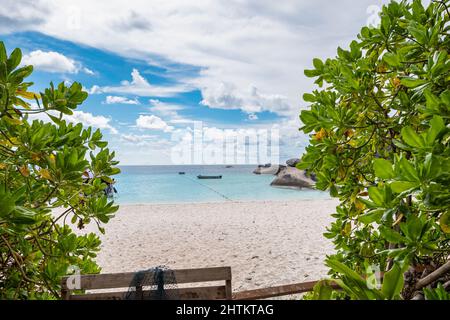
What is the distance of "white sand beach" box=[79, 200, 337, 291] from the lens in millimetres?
5148

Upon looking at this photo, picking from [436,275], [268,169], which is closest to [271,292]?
[436,275]

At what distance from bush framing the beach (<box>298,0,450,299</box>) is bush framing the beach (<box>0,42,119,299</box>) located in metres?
0.88

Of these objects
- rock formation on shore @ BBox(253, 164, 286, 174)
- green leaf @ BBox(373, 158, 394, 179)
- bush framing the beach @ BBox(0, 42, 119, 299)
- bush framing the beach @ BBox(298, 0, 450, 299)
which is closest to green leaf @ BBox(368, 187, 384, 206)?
bush framing the beach @ BBox(298, 0, 450, 299)

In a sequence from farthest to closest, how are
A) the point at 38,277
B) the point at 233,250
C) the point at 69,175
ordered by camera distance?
1. the point at 233,250
2. the point at 38,277
3. the point at 69,175

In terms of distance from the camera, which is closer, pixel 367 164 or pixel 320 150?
pixel 320 150

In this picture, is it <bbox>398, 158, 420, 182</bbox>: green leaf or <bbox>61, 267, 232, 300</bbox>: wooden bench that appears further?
<bbox>61, 267, 232, 300</bbox>: wooden bench

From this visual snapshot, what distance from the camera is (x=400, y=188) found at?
0.70 m

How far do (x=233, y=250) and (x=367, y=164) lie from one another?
5.21 m

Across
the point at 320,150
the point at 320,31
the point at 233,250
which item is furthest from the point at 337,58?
the point at 233,250

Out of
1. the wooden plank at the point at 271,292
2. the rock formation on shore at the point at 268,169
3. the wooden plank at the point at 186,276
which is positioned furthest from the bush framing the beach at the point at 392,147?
the rock formation on shore at the point at 268,169

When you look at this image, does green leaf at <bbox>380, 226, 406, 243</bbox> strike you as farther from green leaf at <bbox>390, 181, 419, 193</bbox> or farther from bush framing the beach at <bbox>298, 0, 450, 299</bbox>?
green leaf at <bbox>390, 181, 419, 193</bbox>
